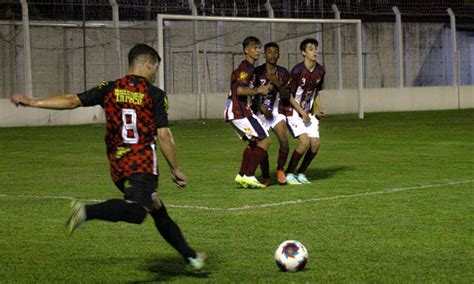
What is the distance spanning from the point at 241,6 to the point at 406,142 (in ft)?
46.9

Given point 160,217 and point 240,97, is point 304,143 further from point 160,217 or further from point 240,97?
point 160,217

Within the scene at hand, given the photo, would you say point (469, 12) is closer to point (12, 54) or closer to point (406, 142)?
point (12, 54)

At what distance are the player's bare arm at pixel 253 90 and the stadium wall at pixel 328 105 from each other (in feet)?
61.5

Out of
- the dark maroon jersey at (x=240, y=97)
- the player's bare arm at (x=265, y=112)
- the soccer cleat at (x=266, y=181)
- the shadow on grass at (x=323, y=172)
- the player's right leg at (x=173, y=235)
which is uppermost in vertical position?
the dark maroon jersey at (x=240, y=97)

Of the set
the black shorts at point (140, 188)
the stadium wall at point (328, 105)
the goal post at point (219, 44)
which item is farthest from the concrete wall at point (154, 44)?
the black shorts at point (140, 188)

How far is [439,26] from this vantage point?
4409 centimetres

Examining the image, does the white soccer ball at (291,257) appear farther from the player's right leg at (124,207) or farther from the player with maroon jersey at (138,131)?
the player's right leg at (124,207)

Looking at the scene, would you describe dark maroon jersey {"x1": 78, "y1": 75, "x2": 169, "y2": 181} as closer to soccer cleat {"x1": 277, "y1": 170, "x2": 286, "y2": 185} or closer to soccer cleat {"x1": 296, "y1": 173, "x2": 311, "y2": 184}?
soccer cleat {"x1": 277, "y1": 170, "x2": 286, "y2": 185}

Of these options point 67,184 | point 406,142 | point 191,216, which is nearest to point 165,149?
point 191,216

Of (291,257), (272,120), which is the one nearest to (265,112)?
(272,120)

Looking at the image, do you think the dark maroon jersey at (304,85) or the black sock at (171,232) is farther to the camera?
the dark maroon jersey at (304,85)

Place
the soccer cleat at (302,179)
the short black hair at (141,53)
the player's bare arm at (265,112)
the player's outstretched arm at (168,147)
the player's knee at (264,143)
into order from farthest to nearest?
the player's bare arm at (265,112), the soccer cleat at (302,179), the player's knee at (264,143), the short black hair at (141,53), the player's outstretched arm at (168,147)

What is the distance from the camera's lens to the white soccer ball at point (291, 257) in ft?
26.3

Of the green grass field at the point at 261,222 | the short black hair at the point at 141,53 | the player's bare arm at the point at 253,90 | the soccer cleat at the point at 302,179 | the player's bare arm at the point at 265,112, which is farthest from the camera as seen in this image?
the player's bare arm at the point at 265,112
